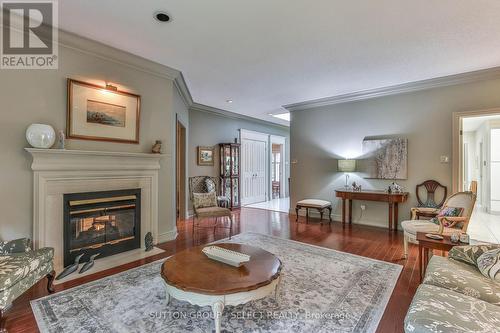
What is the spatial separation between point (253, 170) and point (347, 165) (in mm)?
3497

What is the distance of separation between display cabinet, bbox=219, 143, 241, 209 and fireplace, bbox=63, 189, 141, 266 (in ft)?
10.8

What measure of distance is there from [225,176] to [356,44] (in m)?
4.50

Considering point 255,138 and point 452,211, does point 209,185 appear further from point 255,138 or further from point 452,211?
point 452,211

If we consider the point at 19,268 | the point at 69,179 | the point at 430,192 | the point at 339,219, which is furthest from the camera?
the point at 339,219

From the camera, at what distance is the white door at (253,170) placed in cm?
762

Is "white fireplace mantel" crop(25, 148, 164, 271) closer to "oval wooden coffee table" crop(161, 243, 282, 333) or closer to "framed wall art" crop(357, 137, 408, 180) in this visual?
"oval wooden coffee table" crop(161, 243, 282, 333)

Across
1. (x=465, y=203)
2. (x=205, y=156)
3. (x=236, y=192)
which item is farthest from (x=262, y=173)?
(x=465, y=203)

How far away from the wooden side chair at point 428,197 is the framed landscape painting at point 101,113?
15.6 feet

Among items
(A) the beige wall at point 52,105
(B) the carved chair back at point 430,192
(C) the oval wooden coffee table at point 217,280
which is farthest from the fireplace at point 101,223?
(B) the carved chair back at point 430,192

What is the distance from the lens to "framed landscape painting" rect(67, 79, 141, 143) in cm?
294

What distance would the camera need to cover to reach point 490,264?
6.02 feet

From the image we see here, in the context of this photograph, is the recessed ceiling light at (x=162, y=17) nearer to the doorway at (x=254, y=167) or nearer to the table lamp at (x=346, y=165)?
the table lamp at (x=346, y=165)

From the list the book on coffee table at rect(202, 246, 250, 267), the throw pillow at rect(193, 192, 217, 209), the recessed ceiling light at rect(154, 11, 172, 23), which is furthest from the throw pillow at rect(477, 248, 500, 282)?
the throw pillow at rect(193, 192, 217, 209)

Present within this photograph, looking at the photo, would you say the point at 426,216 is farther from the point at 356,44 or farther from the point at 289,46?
the point at 289,46
